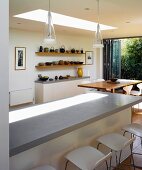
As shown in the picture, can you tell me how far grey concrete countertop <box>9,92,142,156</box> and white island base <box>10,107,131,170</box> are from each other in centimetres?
19

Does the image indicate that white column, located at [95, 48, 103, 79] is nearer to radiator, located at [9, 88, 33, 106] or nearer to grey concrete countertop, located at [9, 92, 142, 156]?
radiator, located at [9, 88, 33, 106]

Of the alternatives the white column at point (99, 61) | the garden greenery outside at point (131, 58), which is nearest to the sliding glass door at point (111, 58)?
the white column at point (99, 61)

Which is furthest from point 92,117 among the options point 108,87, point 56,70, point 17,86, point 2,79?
point 56,70

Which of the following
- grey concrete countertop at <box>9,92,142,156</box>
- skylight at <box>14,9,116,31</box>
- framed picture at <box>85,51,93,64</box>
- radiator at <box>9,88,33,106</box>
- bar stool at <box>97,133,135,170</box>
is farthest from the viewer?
framed picture at <box>85,51,93,64</box>

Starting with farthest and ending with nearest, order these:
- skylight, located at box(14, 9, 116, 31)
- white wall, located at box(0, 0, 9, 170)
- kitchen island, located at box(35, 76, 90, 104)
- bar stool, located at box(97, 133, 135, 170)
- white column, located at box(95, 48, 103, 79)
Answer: white column, located at box(95, 48, 103, 79), kitchen island, located at box(35, 76, 90, 104), skylight, located at box(14, 9, 116, 31), bar stool, located at box(97, 133, 135, 170), white wall, located at box(0, 0, 9, 170)

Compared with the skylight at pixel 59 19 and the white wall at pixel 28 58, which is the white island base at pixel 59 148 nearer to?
the skylight at pixel 59 19

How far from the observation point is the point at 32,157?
194 centimetres

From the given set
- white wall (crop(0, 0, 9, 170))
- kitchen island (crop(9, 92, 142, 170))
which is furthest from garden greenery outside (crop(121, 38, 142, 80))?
white wall (crop(0, 0, 9, 170))

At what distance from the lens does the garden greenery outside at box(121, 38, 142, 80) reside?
376 inches

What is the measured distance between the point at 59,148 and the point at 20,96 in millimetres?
4421

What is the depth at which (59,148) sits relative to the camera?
221 cm

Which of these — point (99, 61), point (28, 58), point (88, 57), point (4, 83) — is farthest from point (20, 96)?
point (4, 83)

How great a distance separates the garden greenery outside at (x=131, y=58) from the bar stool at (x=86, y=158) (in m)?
8.08

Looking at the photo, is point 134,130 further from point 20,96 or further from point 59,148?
point 20,96
